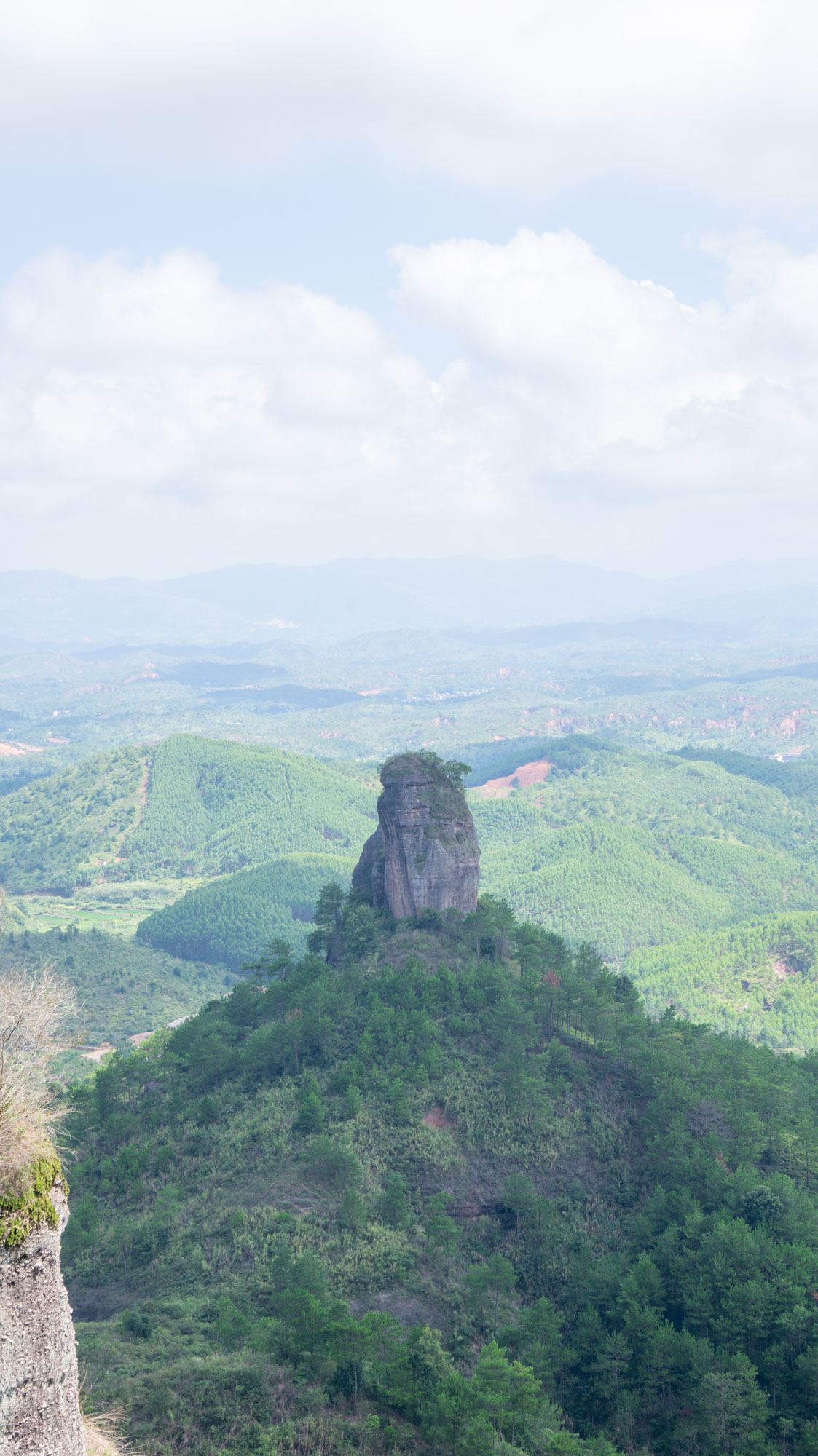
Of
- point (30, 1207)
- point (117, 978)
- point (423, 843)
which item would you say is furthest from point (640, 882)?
point (30, 1207)

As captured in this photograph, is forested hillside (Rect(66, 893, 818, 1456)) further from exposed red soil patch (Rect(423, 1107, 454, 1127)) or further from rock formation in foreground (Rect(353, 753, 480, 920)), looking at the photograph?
rock formation in foreground (Rect(353, 753, 480, 920))

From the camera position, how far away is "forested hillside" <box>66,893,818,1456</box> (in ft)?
116

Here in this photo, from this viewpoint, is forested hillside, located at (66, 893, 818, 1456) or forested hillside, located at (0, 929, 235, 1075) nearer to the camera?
forested hillside, located at (66, 893, 818, 1456)

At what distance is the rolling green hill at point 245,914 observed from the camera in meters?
161

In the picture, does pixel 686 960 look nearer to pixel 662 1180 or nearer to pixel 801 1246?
pixel 662 1180

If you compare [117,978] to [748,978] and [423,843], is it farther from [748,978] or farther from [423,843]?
[748,978]

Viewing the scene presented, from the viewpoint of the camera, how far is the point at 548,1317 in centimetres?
4169

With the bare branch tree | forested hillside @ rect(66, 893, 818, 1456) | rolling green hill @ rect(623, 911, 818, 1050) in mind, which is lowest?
rolling green hill @ rect(623, 911, 818, 1050)

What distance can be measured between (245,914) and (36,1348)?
155m

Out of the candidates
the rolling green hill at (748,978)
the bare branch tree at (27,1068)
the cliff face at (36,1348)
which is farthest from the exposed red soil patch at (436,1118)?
the rolling green hill at (748,978)

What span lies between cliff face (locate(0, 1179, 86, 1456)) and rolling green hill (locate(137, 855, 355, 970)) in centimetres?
13357

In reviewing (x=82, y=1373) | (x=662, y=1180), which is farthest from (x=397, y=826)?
(x=82, y=1373)

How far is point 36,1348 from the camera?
1619cm

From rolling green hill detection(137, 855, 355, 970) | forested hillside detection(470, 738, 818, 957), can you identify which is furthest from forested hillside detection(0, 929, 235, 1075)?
forested hillside detection(470, 738, 818, 957)
